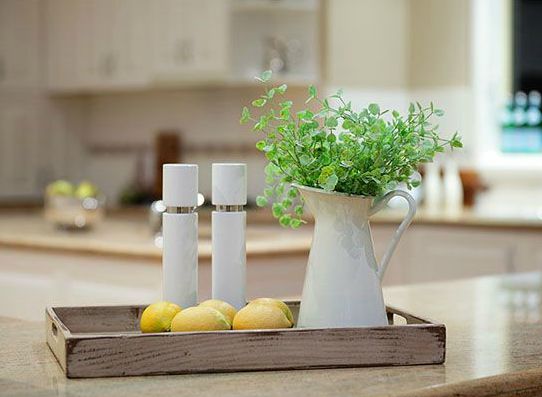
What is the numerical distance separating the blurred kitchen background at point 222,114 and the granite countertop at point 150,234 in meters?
0.01

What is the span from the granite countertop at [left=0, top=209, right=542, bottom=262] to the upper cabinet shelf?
0.73 m

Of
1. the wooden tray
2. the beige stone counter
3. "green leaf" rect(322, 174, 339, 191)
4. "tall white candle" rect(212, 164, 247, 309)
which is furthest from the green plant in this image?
the beige stone counter

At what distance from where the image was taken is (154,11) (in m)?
5.58

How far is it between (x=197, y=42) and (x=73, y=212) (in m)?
1.32

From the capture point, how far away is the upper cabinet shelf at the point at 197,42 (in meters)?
5.30

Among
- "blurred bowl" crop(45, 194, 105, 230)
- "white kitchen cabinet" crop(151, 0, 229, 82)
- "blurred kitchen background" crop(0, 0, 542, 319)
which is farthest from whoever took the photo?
"white kitchen cabinet" crop(151, 0, 229, 82)

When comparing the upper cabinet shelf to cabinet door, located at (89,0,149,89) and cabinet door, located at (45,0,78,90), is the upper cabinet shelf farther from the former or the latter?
cabinet door, located at (45,0,78,90)

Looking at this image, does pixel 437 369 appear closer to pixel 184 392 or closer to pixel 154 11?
pixel 184 392

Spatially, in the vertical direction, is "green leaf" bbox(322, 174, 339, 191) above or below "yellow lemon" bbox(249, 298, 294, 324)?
above

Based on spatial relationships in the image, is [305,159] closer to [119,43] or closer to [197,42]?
[197,42]

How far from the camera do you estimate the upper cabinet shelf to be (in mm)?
5301

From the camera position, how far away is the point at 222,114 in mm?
5902

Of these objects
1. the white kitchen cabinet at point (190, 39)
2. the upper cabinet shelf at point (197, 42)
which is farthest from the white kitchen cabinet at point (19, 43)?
the white kitchen cabinet at point (190, 39)

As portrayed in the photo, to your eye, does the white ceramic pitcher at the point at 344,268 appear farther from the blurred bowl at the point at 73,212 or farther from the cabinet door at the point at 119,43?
the cabinet door at the point at 119,43
